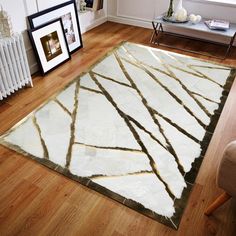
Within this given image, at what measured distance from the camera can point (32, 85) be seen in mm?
2746

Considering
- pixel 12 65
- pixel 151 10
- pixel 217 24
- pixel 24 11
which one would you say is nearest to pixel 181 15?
pixel 217 24

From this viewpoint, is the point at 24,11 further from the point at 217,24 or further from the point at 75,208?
the point at 217,24

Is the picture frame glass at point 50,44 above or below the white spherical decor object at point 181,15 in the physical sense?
below

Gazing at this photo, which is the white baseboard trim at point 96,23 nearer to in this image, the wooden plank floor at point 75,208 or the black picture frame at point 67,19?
the black picture frame at point 67,19

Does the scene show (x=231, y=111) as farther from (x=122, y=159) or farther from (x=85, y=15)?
(x=85, y=15)

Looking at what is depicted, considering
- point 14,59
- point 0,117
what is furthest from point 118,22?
point 0,117

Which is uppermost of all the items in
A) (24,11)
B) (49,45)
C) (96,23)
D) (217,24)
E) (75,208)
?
(24,11)

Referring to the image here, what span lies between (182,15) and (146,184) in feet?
8.28

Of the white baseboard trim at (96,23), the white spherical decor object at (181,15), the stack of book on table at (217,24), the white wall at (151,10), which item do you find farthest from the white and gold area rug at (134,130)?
the white baseboard trim at (96,23)

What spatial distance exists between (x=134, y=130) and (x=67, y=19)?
1.83 meters

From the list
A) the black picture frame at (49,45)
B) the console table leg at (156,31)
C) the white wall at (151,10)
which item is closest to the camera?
the black picture frame at (49,45)

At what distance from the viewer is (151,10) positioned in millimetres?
4082

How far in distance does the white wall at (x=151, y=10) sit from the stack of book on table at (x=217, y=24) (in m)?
0.21

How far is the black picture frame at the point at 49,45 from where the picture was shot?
274cm
